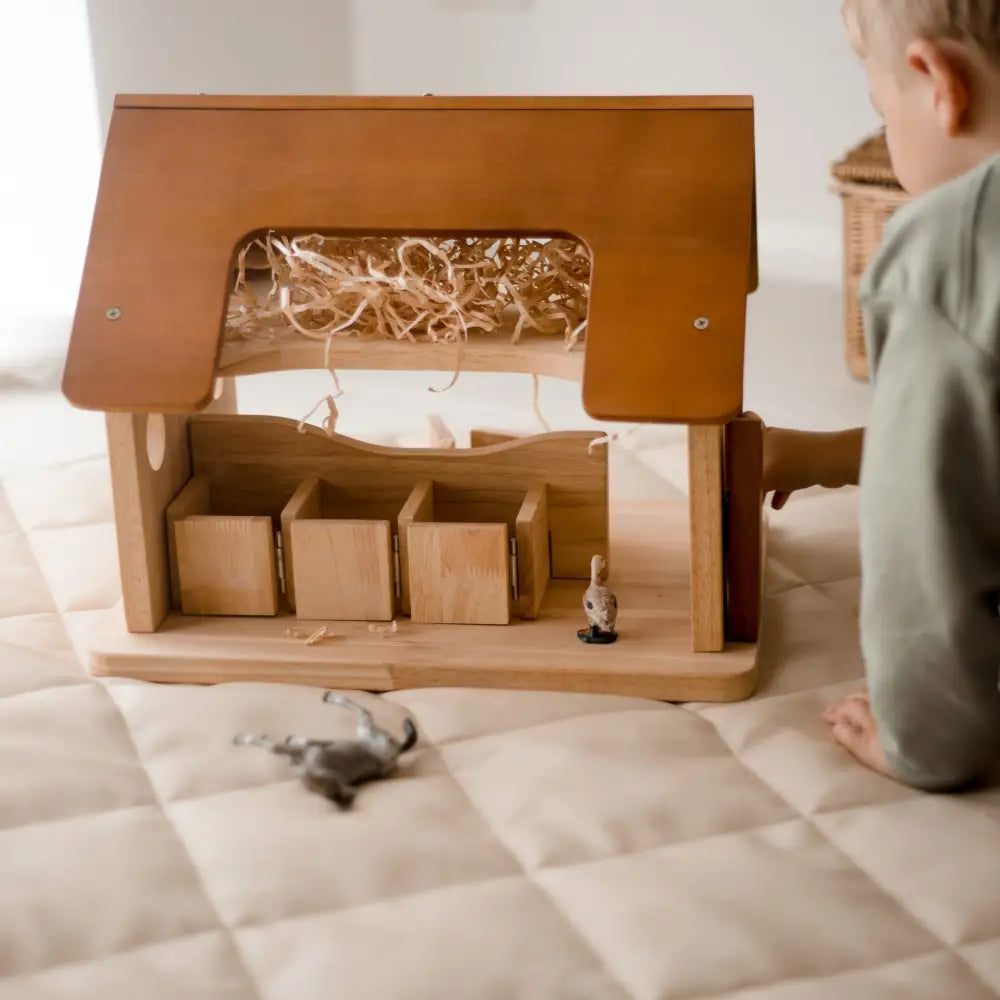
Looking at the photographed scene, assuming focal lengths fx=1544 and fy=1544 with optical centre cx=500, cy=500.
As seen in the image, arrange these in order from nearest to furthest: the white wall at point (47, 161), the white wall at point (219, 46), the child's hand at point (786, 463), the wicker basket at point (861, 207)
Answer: the child's hand at point (786, 463) < the wicker basket at point (861, 207) < the white wall at point (47, 161) < the white wall at point (219, 46)

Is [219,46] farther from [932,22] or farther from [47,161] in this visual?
[932,22]

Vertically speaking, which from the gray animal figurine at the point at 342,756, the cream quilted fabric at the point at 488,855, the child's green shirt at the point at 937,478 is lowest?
the cream quilted fabric at the point at 488,855

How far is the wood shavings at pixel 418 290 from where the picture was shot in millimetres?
1402

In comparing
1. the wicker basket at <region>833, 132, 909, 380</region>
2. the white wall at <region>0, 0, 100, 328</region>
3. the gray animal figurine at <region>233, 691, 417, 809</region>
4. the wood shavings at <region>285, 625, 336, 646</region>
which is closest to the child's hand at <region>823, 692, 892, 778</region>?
the gray animal figurine at <region>233, 691, 417, 809</region>

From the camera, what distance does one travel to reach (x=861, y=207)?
258 centimetres

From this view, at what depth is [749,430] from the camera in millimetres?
1320

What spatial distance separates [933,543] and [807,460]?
0.49 meters

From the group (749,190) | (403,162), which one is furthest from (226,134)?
(749,190)

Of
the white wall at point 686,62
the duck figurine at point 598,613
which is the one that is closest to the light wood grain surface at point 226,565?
the duck figurine at point 598,613

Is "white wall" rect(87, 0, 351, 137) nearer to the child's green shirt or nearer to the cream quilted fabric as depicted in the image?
the cream quilted fabric

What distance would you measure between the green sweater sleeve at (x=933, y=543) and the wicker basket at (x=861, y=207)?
1460 millimetres

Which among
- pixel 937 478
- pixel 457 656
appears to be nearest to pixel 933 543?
pixel 937 478

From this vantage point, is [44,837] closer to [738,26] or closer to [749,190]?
[749,190]

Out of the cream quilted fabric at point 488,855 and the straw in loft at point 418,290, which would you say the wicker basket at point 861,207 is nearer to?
the straw in loft at point 418,290
